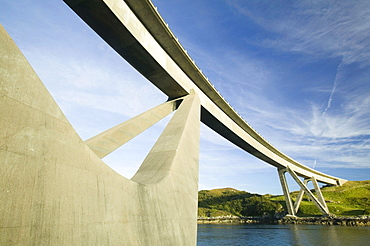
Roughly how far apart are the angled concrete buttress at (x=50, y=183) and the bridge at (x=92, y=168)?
0.04ft

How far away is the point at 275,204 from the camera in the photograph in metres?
54.2

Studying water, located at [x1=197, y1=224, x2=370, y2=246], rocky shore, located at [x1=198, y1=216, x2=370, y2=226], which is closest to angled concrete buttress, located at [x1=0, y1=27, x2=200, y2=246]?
water, located at [x1=197, y1=224, x2=370, y2=246]

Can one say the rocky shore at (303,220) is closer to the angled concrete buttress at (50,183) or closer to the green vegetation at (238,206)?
the green vegetation at (238,206)

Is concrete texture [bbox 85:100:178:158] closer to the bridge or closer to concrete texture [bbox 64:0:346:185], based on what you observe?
the bridge

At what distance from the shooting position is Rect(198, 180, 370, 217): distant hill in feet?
162

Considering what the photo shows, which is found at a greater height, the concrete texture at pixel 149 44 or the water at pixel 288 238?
the concrete texture at pixel 149 44

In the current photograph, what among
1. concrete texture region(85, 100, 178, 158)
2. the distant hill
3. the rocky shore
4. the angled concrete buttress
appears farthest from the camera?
the distant hill

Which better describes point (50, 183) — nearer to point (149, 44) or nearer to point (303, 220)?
point (149, 44)

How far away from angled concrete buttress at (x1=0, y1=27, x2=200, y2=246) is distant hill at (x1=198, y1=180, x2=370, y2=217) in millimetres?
53636

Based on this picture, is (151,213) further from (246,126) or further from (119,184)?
(246,126)

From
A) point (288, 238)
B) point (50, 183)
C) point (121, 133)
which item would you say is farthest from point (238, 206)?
point (50, 183)

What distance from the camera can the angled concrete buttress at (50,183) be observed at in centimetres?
262

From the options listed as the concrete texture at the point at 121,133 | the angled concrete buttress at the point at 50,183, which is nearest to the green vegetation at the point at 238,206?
the concrete texture at the point at 121,133

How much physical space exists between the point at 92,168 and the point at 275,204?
194ft
